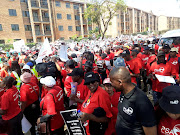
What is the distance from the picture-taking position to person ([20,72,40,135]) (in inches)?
123

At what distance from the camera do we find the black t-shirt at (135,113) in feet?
4.88

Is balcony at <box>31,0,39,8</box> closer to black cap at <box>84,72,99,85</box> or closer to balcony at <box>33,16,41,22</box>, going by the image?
balcony at <box>33,16,41,22</box>

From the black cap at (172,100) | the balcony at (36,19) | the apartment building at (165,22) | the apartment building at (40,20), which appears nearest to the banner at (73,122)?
the black cap at (172,100)

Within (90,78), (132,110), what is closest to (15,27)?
Answer: (90,78)

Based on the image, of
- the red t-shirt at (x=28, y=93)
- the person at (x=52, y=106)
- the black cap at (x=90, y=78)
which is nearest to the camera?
the black cap at (x=90, y=78)

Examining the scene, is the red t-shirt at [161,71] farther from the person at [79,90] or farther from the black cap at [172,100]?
the black cap at [172,100]

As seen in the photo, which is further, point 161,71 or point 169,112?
point 161,71

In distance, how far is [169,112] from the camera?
1469 mm

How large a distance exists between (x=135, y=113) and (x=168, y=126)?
41cm

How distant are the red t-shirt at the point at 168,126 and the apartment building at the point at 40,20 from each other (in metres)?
31.3

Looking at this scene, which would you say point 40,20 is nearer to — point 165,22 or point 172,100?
point 172,100

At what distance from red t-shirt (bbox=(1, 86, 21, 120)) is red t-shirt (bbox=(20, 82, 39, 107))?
0.17 meters

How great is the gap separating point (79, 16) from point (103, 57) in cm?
3630

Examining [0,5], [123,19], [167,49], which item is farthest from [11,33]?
[123,19]
